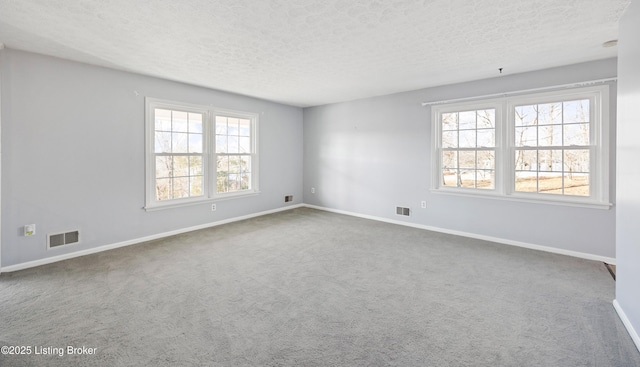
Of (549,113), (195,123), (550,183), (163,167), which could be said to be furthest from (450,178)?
(163,167)

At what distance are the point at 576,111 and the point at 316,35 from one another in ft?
11.7

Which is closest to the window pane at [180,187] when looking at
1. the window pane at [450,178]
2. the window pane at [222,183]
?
the window pane at [222,183]

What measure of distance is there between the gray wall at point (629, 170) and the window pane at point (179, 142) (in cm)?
524

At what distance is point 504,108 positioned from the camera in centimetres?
406

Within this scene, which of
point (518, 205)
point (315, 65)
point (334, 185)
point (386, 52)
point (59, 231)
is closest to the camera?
point (386, 52)

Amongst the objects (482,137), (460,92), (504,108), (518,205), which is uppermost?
(460,92)

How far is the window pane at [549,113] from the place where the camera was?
372cm

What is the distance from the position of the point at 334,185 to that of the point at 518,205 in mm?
3449

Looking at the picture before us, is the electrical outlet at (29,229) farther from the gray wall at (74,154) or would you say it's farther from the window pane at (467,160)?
the window pane at (467,160)

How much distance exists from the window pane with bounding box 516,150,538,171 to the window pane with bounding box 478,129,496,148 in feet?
1.21

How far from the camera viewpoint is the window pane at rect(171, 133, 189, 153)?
449 centimetres

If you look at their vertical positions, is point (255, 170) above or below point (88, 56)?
below

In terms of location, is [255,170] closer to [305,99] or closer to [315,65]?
[305,99]

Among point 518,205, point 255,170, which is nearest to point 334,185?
point 255,170
